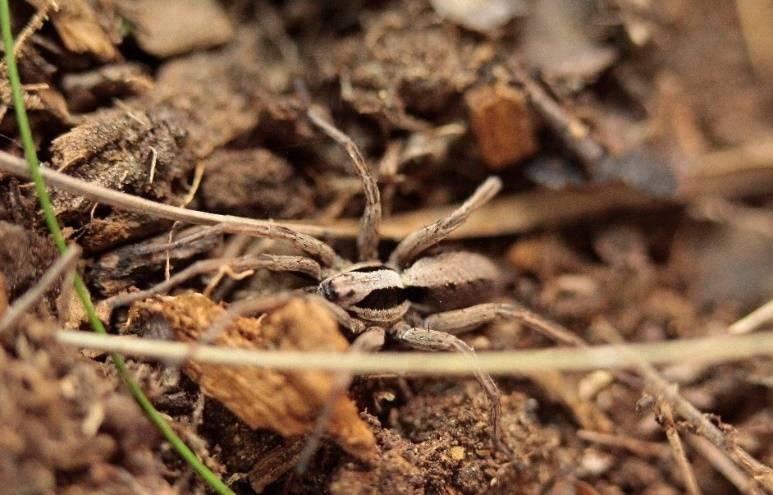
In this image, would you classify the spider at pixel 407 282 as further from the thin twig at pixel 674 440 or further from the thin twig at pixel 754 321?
the thin twig at pixel 754 321

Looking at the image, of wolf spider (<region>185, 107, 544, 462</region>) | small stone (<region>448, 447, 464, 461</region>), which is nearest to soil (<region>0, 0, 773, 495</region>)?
small stone (<region>448, 447, 464, 461</region>)

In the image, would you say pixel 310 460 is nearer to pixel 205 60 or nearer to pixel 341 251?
pixel 341 251

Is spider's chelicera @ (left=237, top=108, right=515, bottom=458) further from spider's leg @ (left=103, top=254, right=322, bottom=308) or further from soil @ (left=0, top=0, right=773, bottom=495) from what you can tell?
soil @ (left=0, top=0, right=773, bottom=495)

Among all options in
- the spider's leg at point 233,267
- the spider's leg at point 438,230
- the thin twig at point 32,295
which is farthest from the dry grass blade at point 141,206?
the spider's leg at point 438,230

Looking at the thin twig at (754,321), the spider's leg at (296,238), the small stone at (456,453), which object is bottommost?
the thin twig at (754,321)

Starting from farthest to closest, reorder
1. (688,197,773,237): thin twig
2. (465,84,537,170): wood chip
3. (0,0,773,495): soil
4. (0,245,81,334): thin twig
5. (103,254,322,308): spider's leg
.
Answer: (688,197,773,237): thin twig < (465,84,537,170): wood chip < (103,254,322,308): spider's leg < (0,0,773,495): soil < (0,245,81,334): thin twig

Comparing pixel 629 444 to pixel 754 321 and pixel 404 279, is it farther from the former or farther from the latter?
pixel 404 279
